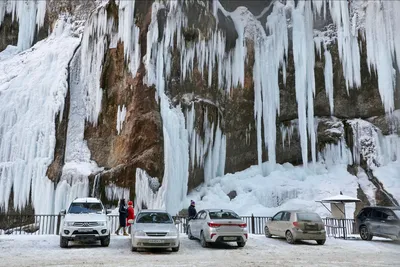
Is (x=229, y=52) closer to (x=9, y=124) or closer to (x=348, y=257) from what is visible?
(x=9, y=124)

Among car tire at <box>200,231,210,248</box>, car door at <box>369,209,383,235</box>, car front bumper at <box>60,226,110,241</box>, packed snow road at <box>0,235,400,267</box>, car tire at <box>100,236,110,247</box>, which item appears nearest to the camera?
packed snow road at <box>0,235,400,267</box>

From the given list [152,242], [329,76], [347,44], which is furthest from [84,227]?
[347,44]

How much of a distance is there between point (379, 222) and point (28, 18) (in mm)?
37997

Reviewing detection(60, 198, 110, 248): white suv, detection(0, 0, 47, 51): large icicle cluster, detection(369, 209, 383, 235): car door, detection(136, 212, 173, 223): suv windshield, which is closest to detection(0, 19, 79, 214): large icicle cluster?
detection(0, 0, 47, 51): large icicle cluster

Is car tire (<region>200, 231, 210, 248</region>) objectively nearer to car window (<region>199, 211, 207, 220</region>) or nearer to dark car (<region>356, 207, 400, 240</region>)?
car window (<region>199, 211, 207, 220</region>)

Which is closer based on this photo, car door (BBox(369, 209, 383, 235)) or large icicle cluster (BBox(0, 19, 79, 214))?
car door (BBox(369, 209, 383, 235))

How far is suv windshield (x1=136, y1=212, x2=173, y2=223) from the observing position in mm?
13406

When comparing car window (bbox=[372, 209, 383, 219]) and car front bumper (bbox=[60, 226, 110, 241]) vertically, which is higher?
car window (bbox=[372, 209, 383, 219])

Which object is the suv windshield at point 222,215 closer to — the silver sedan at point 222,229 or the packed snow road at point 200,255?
the silver sedan at point 222,229

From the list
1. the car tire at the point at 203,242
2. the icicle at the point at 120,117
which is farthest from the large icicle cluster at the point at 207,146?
the car tire at the point at 203,242

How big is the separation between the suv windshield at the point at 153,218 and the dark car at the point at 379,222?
370 inches

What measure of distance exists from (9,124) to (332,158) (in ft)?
88.8

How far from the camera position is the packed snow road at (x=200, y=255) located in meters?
10.1

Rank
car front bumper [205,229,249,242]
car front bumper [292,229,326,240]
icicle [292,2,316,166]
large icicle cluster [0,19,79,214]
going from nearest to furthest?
1. car front bumper [205,229,249,242]
2. car front bumper [292,229,326,240]
3. large icicle cluster [0,19,79,214]
4. icicle [292,2,316,166]
